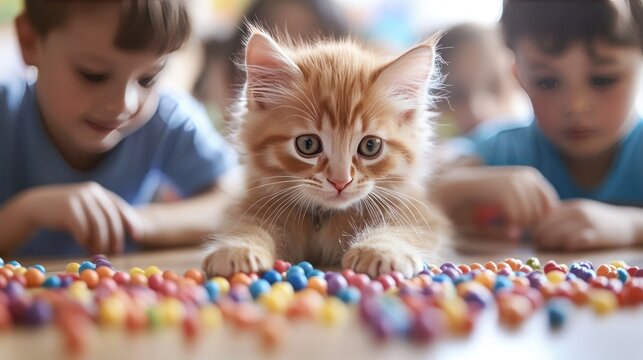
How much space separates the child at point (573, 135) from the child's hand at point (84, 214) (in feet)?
2.59

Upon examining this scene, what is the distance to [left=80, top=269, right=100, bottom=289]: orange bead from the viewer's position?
0.95 meters

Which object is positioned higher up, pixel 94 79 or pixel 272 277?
pixel 94 79

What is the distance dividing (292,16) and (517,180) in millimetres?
856

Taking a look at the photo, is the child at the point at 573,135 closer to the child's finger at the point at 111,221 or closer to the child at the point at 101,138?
the child at the point at 101,138

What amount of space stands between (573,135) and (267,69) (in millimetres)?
865

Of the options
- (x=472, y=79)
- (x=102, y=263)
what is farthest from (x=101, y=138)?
(x=472, y=79)

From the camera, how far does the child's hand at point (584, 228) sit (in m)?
1.44

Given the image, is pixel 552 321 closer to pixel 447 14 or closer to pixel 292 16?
pixel 292 16

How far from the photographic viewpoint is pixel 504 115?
2.22 metres

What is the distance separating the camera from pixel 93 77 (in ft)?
4.39

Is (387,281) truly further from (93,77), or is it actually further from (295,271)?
(93,77)

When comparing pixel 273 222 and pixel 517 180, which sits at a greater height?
pixel 517 180

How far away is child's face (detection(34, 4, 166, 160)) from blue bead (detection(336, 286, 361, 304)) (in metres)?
0.74

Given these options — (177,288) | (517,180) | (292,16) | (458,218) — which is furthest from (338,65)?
(292,16)
